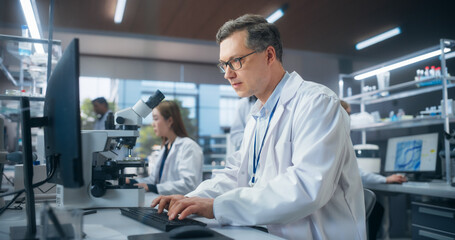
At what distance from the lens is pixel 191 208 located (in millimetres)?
1104

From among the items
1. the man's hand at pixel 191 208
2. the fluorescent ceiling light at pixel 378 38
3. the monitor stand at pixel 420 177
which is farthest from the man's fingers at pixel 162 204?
the fluorescent ceiling light at pixel 378 38

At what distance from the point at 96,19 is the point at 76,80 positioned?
190 inches

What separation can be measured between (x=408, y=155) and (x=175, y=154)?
7.10 ft

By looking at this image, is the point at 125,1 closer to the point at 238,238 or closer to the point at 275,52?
the point at 275,52

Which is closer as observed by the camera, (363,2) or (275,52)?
(275,52)

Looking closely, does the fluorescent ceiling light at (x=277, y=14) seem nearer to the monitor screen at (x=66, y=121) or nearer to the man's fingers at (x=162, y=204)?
the man's fingers at (x=162, y=204)

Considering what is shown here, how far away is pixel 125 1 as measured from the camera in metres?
4.61

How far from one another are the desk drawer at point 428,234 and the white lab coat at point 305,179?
150 cm

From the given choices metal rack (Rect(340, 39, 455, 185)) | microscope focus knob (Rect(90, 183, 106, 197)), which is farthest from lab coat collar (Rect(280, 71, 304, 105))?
metal rack (Rect(340, 39, 455, 185))

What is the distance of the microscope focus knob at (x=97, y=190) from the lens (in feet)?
4.20

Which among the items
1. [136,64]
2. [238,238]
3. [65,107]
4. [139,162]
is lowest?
[238,238]

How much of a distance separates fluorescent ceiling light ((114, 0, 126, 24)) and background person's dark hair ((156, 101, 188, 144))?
2309 mm

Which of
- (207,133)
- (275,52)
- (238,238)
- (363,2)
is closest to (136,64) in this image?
(207,133)

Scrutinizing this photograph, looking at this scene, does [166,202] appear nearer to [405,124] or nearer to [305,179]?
[305,179]
